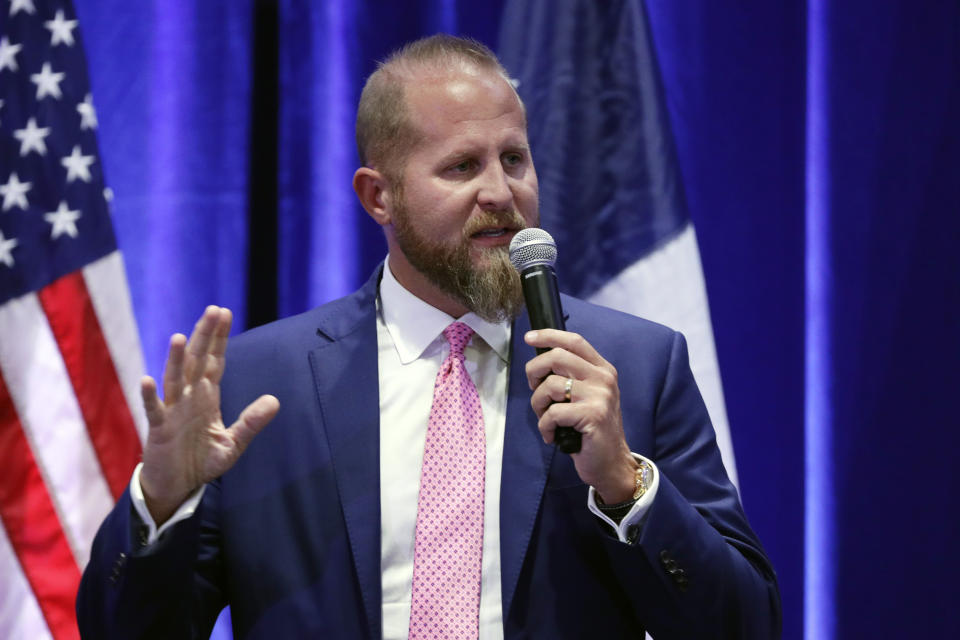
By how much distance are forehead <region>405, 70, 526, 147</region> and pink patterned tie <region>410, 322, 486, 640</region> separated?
17.2 inches

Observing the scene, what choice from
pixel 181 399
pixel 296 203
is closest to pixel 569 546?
pixel 181 399

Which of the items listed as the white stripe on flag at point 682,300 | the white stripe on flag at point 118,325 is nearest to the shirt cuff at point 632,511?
the white stripe on flag at point 682,300

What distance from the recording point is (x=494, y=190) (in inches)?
71.9

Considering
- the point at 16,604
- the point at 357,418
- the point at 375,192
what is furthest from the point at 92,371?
the point at 357,418

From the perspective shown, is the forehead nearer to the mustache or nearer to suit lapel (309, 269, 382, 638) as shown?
the mustache

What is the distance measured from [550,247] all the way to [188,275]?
1525 millimetres

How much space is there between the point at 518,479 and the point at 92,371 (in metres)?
1.40

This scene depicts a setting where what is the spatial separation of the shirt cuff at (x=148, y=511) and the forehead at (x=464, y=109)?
2.59 feet

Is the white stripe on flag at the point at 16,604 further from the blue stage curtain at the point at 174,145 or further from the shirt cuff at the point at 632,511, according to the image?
the shirt cuff at the point at 632,511

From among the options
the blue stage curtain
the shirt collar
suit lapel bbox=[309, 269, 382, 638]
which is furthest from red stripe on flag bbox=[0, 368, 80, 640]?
the shirt collar

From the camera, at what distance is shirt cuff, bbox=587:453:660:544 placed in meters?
1.52

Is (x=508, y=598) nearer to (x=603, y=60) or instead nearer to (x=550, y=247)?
(x=550, y=247)

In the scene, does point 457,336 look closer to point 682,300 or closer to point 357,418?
point 357,418

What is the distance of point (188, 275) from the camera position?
277 cm
